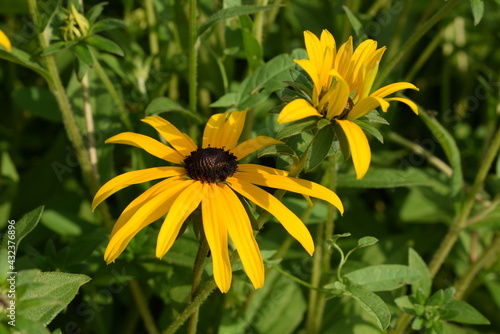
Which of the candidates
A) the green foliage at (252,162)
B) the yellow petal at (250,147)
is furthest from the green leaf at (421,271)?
the yellow petal at (250,147)

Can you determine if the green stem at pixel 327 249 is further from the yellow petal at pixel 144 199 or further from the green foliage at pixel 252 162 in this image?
the yellow petal at pixel 144 199

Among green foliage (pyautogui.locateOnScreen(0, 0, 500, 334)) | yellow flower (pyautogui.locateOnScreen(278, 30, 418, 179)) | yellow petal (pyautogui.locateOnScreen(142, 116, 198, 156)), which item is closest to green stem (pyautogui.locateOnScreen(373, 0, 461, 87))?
green foliage (pyautogui.locateOnScreen(0, 0, 500, 334))

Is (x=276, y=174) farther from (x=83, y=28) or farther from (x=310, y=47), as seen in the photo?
(x=83, y=28)

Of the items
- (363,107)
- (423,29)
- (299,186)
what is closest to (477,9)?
(423,29)

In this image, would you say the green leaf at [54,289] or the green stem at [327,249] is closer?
the green leaf at [54,289]

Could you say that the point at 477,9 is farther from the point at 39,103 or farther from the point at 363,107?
the point at 39,103

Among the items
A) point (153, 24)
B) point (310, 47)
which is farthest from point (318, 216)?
point (153, 24)
